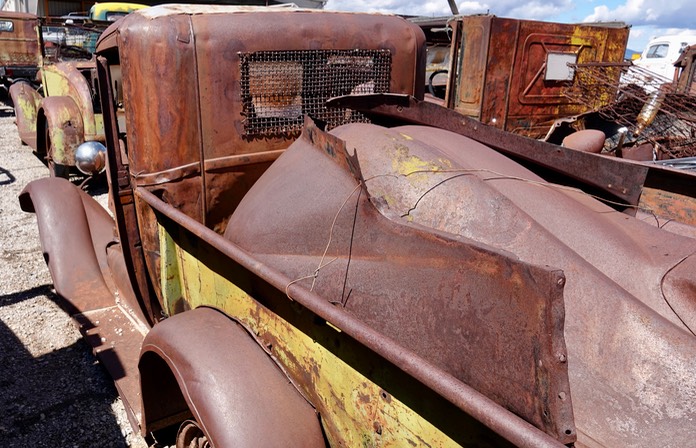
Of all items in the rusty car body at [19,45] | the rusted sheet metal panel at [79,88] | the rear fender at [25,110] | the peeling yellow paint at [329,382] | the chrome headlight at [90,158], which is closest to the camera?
the peeling yellow paint at [329,382]

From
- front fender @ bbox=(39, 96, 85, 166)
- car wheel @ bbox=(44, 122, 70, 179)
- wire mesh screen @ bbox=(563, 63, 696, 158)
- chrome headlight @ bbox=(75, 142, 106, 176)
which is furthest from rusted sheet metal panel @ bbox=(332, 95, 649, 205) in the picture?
car wheel @ bbox=(44, 122, 70, 179)

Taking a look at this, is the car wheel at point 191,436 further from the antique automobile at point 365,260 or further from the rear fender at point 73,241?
the rear fender at point 73,241

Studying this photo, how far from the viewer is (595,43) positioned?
287 inches

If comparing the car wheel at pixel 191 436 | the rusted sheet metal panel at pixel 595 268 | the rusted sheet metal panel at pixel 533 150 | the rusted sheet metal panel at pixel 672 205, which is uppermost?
the rusted sheet metal panel at pixel 533 150

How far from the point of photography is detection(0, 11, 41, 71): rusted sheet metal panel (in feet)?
41.1

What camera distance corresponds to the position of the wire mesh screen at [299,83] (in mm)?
2471

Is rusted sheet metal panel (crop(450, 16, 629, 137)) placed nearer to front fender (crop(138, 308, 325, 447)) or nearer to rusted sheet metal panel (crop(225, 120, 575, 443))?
rusted sheet metal panel (crop(225, 120, 575, 443))

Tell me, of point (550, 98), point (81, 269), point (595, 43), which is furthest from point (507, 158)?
point (595, 43)

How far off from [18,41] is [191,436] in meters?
13.5

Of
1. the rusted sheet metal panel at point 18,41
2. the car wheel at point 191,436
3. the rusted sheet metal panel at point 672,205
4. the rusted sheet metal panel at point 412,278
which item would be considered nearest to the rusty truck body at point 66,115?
the car wheel at point 191,436

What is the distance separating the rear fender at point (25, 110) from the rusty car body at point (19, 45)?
379 centimetres

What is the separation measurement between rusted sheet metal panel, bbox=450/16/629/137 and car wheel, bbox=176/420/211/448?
5343mm

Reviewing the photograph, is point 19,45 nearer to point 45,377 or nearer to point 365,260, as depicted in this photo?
point 45,377

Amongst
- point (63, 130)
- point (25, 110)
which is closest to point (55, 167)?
point (63, 130)
